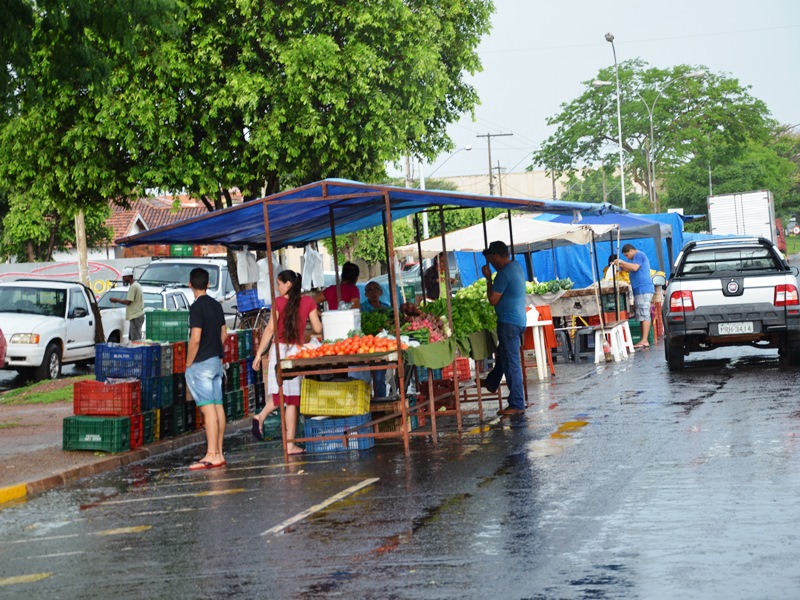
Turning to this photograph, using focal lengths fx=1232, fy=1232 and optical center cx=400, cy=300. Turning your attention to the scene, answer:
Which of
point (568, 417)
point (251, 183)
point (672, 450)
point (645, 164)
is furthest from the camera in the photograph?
point (645, 164)

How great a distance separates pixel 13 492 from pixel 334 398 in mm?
3395

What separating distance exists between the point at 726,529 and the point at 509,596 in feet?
6.48

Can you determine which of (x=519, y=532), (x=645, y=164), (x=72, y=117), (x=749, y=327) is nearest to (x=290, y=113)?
(x=72, y=117)

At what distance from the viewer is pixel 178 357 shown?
14.8m

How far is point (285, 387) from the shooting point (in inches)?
510

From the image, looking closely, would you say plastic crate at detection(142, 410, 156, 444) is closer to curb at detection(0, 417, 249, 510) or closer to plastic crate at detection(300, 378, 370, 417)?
curb at detection(0, 417, 249, 510)

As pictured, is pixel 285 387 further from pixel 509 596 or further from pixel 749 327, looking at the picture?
pixel 749 327

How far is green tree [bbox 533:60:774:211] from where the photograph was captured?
7294cm

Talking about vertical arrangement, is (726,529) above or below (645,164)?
below

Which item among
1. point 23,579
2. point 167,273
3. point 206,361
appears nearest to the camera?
point 23,579

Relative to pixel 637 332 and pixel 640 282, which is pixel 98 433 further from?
pixel 637 332

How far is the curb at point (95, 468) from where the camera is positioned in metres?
11.2

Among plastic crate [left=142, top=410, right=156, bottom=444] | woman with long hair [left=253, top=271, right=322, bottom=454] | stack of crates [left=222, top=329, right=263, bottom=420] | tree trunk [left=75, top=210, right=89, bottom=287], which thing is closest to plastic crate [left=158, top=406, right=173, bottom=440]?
plastic crate [left=142, top=410, right=156, bottom=444]

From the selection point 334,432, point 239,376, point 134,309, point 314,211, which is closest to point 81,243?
point 134,309
